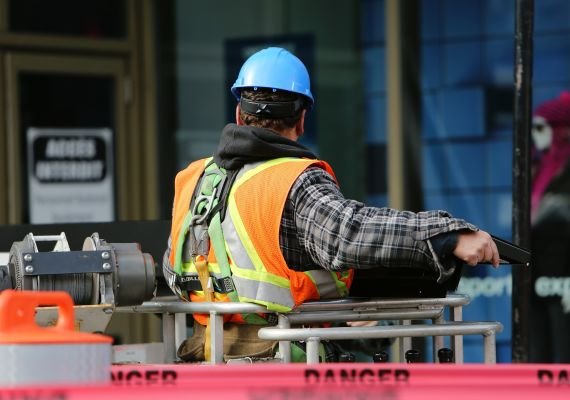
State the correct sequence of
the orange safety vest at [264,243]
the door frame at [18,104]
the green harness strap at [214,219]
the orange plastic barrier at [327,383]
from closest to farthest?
the orange plastic barrier at [327,383] → the orange safety vest at [264,243] → the green harness strap at [214,219] → the door frame at [18,104]

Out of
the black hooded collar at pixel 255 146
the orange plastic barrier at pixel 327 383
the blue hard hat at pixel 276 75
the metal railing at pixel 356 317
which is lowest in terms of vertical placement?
the metal railing at pixel 356 317

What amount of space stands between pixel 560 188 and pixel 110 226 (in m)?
3.65

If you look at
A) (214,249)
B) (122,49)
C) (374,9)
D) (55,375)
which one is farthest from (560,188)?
(55,375)

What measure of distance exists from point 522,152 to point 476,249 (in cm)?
120

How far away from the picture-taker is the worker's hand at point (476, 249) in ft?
12.6

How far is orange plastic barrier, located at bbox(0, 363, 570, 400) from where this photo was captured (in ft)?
8.24

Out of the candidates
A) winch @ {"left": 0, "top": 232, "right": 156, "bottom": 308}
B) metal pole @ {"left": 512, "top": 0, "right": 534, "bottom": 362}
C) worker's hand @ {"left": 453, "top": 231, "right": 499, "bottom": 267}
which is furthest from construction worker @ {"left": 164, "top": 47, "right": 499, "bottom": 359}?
metal pole @ {"left": 512, "top": 0, "right": 534, "bottom": 362}

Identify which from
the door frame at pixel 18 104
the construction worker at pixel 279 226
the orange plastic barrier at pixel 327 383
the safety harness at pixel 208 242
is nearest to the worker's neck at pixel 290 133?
the construction worker at pixel 279 226

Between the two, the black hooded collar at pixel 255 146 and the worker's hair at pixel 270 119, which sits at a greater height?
the worker's hair at pixel 270 119

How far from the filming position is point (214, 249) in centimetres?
427

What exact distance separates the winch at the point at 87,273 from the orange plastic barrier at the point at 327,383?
3.08 ft

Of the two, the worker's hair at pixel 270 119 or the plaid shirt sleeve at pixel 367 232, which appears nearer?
the plaid shirt sleeve at pixel 367 232

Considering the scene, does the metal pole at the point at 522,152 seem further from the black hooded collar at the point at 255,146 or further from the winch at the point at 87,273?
the winch at the point at 87,273

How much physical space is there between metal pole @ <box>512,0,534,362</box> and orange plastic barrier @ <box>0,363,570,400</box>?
6.68 feet
